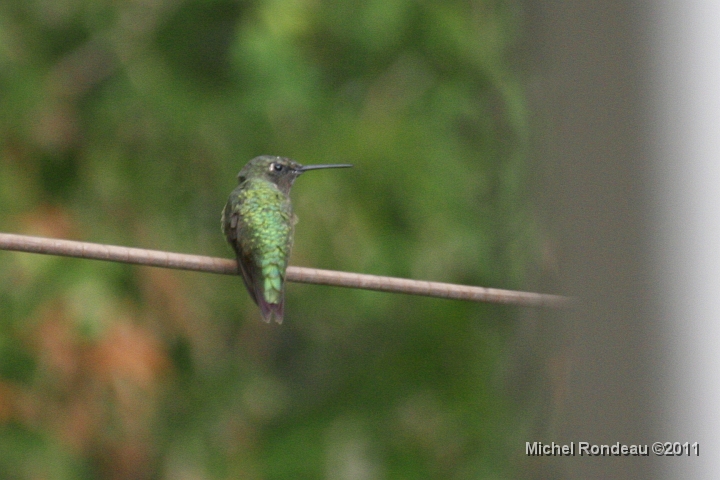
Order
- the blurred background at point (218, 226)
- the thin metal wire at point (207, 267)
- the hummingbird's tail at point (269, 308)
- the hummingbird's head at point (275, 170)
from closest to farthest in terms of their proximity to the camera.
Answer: the thin metal wire at point (207, 267)
the hummingbird's tail at point (269, 308)
the hummingbird's head at point (275, 170)
the blurred background at point (218, 226)

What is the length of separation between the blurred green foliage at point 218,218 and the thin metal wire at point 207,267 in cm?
302

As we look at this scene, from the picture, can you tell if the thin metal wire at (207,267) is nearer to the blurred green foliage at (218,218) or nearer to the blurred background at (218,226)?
the blurred background at (218,226)

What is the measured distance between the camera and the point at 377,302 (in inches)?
223

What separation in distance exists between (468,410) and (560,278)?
202 inches

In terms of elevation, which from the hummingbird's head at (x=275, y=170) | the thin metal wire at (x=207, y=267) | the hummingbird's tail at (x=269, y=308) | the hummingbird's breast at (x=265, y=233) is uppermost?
the hummingbird's head at (x=275, y=170)

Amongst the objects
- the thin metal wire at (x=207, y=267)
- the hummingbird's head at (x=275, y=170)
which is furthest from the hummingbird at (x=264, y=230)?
the thin metal wire at (x=207, y=267)

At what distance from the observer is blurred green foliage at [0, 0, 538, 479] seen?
5.48 meters

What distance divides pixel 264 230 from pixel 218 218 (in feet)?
8.67

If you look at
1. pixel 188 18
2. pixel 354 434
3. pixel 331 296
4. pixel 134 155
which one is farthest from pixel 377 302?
pixel 188 18

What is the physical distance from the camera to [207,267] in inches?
96.0

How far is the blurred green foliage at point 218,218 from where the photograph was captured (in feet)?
18.0

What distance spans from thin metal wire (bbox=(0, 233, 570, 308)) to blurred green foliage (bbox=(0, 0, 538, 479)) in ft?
9.90

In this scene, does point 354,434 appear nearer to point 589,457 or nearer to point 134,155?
point 134,155

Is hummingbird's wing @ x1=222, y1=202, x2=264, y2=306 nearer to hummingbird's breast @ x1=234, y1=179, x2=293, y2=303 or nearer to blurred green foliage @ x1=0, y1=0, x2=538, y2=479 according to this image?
hummingbird's breast @ x1=234, y1=179, x2=293, y2=303
